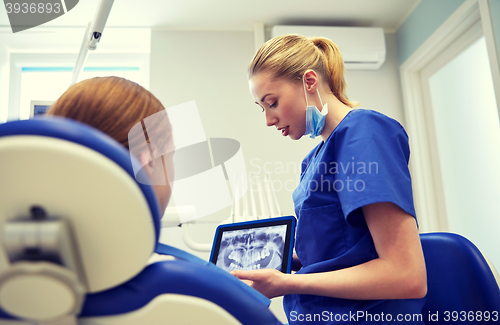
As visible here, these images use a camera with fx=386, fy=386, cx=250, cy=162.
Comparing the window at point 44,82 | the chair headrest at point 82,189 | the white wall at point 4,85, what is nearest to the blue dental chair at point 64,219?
the chair headrest at point 82,189

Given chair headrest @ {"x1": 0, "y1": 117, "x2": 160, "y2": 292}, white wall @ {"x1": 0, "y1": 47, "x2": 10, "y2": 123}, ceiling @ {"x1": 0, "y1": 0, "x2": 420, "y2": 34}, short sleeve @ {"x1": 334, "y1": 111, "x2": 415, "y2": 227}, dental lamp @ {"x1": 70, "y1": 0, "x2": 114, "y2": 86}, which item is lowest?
chair headrest @ {"x1": 0, "y1": 117, "x2": 160, "y2": 292}

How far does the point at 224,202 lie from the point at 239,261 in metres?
1.29

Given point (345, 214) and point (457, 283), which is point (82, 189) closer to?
point (345, 214)

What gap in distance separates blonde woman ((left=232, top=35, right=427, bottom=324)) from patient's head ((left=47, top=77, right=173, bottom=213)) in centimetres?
39

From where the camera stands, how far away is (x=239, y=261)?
111 cm

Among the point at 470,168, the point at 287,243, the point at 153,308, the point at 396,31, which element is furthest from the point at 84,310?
the point at 396,31

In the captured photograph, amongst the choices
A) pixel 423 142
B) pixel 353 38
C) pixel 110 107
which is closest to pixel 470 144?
pixel 423 142

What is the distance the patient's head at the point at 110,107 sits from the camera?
52cm

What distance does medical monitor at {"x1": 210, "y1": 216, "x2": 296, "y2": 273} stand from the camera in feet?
3.34

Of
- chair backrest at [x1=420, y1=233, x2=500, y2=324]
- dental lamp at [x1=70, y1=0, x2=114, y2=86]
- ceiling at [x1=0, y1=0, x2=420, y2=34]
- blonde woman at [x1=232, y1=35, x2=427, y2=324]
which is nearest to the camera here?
blonde woman at [x1=232, y1=35, x2=427, y2=324]

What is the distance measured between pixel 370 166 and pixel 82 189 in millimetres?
612

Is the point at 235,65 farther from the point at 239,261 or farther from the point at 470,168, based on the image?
the point at 239,261

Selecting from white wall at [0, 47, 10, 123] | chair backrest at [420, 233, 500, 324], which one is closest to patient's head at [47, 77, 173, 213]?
chair backrest at [420, 233, 500, 324]

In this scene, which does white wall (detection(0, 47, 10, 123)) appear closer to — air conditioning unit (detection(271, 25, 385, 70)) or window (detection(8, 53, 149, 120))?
window (detection(8, 53, 149, 120))
